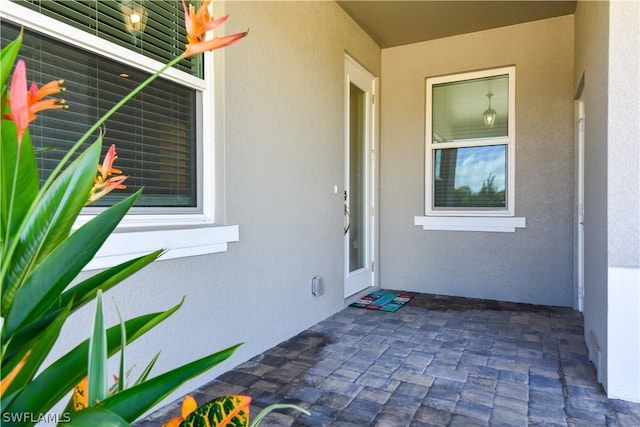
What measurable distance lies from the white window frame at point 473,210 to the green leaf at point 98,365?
4288 millimetres

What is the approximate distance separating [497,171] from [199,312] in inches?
135

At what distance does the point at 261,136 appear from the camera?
2.72m

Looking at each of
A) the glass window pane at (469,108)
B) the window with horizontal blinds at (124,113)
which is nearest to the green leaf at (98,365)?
the window with horizontal blinds at (124,113)

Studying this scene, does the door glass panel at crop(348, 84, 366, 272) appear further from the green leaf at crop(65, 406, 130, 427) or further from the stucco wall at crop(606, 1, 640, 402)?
the green leaf at crop(65, 406, 130, 427)

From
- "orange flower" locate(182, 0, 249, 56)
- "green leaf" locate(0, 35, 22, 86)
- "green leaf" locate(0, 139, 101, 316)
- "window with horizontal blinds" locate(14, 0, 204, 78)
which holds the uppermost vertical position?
"window with horizontal blinds" locate(14, 0, 204, 78)

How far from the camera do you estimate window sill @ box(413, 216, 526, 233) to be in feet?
13.7

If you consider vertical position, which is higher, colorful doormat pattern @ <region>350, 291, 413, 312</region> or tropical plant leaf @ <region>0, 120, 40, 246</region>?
tropical plant leaf @ <region>0, 120, 40, 246</region>

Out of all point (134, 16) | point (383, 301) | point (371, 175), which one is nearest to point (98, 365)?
point (134, 16)

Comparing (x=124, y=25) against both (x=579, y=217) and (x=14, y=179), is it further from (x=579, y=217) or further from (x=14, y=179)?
(x=579, y=217)

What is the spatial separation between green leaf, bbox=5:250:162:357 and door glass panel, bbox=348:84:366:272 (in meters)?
3.54

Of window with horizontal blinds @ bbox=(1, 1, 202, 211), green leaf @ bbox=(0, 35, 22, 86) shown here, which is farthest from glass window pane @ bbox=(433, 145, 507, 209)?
green leaf @ bbox=(0, 35, 22, 86)

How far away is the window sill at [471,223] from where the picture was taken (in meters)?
4.18

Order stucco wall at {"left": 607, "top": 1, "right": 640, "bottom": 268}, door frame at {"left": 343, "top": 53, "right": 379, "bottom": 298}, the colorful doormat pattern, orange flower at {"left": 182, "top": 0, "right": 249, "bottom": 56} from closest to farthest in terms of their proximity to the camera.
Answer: orange flower at {"left": 182, "top": 0, "right": 249, "bottom": 56}
stucco wall at {"left": 607, "top": 1, "right": 640, "bottom": 268}
the colorful doormat pattern
door frame at {"left": 343, "top": 53, "right": 379, "bottom": 298}

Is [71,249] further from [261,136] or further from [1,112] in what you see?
[261,136]
